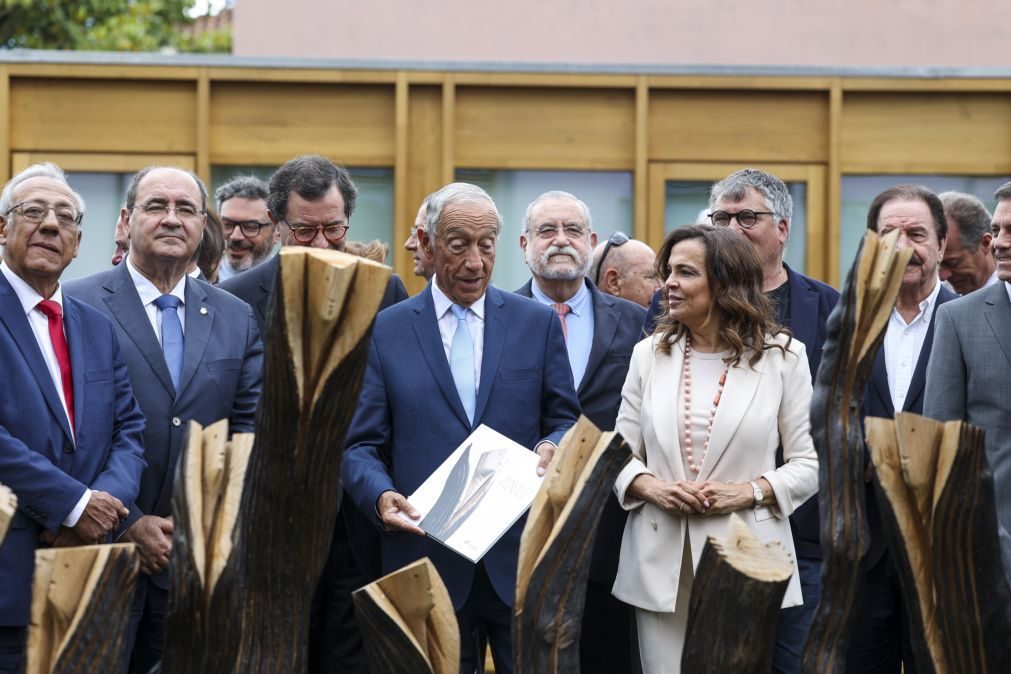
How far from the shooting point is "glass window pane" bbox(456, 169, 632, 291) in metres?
9.12

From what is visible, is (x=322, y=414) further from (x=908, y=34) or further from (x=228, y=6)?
(x=228, y=6)

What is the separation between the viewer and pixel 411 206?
9.10 meters

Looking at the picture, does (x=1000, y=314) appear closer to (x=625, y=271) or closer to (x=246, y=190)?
(x=625, y=271)

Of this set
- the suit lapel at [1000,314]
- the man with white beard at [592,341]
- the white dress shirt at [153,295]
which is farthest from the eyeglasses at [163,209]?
the suit lapel at [1000,314]

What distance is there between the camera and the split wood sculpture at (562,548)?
2994mm

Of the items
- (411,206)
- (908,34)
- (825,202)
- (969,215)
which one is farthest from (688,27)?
(969,215)

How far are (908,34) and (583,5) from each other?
9.46 ft

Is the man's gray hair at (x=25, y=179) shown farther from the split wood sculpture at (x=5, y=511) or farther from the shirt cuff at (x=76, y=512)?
the split wood sculpture at (x=5, y=511)

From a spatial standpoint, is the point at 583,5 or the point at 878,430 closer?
the point at 878,430

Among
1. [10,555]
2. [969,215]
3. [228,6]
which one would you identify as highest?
[228,6]

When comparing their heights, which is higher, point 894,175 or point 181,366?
point 894,175

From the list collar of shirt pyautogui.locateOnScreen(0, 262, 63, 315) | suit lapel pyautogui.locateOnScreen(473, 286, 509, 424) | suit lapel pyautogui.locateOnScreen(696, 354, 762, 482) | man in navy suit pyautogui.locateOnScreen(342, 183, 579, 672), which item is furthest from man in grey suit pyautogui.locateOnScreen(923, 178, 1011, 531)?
collar of shirt pyautogui.locateOnScreen(0, 262, 63, 315)

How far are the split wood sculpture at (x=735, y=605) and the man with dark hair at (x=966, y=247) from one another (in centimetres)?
306

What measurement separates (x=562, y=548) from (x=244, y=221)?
3795 millimetres
